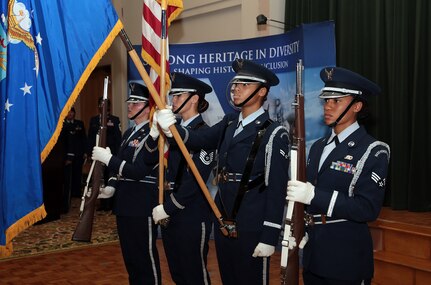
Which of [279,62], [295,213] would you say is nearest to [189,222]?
[295,213]

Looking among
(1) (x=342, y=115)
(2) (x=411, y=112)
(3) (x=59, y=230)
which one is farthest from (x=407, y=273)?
(3) (x=59, y=230)

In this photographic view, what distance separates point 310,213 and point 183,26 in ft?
18.1

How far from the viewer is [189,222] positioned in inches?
110

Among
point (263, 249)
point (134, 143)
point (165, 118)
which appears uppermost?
point (165, 118)

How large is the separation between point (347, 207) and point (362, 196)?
0.08 metres

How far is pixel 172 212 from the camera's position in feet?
8.94

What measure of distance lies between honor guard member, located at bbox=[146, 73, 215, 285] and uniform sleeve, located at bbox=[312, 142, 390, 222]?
0.88m

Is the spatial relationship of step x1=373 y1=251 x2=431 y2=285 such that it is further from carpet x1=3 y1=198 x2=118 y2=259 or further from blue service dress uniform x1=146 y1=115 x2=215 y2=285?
carpet x1=3 y1=198 x2=118 y2=259

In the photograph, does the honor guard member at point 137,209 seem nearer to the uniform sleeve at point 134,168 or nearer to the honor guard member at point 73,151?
the uniform sleeve at point 134,168

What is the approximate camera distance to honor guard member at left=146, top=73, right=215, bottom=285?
274 cm

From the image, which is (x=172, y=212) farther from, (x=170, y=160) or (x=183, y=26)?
(x=183, y=26)

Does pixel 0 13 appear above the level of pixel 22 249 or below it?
above

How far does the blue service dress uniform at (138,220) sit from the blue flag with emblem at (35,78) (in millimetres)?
796

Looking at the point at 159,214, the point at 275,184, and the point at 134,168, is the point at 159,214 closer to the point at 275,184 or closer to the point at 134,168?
the point at 134,168
